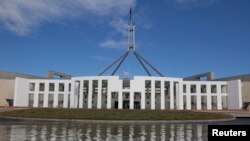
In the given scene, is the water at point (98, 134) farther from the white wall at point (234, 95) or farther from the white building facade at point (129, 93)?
the white wall at point (234, 95)

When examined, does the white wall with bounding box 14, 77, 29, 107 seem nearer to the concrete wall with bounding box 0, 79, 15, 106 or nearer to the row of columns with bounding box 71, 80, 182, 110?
the concrete wall with bounding box 0, 79, 15, 106

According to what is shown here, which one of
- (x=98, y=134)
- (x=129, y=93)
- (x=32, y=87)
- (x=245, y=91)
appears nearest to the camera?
(x=98, y=134)

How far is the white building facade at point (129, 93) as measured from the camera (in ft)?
175

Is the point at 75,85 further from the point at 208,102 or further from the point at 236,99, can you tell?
the point at 236,99

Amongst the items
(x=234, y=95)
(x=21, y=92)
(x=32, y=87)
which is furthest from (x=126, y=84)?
(x=32, y=87)

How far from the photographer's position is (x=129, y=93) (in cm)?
5831

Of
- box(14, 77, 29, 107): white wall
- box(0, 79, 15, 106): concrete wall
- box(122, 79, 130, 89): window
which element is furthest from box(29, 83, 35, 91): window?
box(122, 79, 130, 89): window

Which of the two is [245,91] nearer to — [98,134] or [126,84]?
[126,84]

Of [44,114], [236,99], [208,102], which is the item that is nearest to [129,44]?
[208,102]

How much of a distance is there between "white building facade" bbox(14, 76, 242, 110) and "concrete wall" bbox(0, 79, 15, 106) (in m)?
4.26

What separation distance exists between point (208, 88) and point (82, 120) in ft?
121

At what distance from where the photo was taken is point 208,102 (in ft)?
199

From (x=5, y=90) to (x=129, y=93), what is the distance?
2795 cm

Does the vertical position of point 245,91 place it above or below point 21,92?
above
